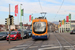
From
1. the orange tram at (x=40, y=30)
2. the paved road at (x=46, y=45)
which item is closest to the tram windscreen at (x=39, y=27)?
→ the orange tram at (x=40, y=30)

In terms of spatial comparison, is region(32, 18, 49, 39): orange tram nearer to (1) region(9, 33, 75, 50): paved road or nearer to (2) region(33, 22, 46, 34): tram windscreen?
(2) region(33, 22, 46, 34): tram windscreen

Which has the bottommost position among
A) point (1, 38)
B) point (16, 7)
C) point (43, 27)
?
point (1, 38)

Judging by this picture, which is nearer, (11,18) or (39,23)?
(11,18)

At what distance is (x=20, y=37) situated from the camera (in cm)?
2552

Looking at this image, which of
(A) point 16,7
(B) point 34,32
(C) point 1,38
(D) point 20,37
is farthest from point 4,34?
(A) point 16,7

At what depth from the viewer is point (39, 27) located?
2247cm

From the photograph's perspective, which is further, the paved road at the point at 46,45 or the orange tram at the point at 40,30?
the orange tram at the point at 40,30

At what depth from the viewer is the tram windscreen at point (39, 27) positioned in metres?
22.4

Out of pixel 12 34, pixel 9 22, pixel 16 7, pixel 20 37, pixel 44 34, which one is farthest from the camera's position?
pixel 16 7

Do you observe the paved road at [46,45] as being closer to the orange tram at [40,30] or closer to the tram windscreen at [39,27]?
the orange tram at [40,30]

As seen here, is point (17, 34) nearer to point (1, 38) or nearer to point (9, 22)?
point (1, 38)

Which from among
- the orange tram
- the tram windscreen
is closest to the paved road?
the orange tram

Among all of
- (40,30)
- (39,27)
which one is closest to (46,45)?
(40,30)

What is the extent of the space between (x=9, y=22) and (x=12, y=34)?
5.09 metres
